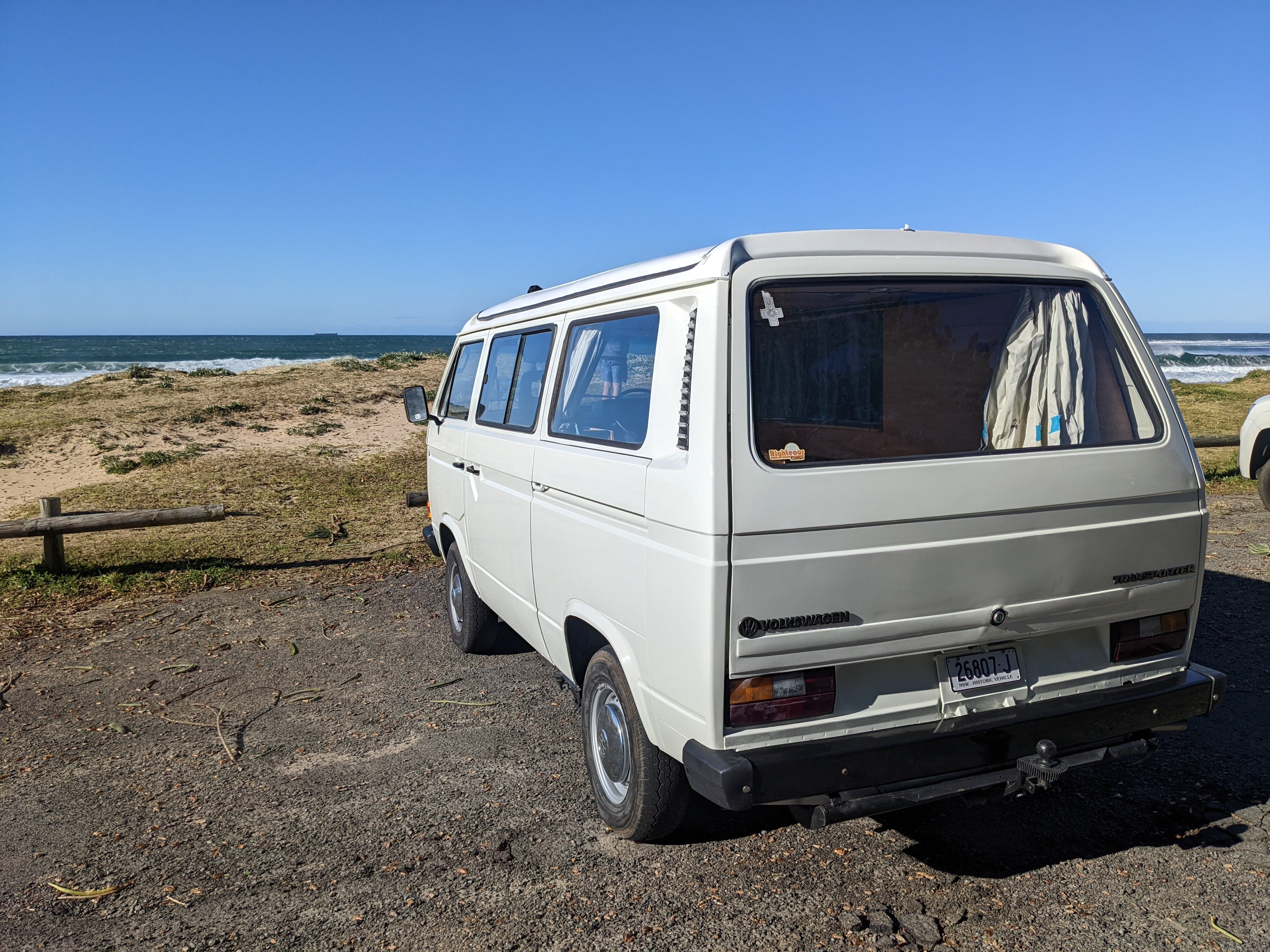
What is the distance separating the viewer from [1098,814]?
3.73 m

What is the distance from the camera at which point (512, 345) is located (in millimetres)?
5160

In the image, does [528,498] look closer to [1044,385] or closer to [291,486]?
[1044,385]

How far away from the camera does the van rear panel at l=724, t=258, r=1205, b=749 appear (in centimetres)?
287

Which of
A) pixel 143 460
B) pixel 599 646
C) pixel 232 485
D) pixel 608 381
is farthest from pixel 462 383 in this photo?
pixel 143 460

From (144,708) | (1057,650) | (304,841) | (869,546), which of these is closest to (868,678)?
(869,546)

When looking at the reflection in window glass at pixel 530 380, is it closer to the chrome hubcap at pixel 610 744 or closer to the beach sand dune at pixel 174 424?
the chrome hubcap at pixel 610 744

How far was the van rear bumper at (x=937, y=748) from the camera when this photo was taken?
9.37ft

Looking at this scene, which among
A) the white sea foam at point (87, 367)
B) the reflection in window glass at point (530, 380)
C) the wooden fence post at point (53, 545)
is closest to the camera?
the reflection in window glass at point (530, 380)

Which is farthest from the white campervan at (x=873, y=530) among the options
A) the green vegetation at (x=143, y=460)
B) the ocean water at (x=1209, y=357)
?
the ocean water at (x=1209, y=357)

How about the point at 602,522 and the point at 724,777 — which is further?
the point at 602,522

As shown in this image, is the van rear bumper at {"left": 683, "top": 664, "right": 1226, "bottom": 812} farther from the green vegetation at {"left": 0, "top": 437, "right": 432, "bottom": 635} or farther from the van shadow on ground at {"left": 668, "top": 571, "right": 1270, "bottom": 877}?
the green vegetation at {"left": 0, "top": 437, "right": 432, "bottom": 635}

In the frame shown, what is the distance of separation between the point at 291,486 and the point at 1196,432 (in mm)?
14722

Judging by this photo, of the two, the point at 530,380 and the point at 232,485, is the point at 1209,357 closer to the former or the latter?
the point at 232,485

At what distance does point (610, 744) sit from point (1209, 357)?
64834 millimetres
